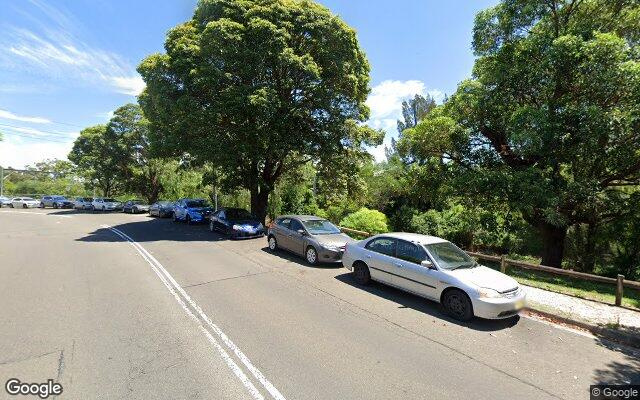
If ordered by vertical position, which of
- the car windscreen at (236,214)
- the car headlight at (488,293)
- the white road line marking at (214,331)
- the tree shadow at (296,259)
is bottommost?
the white road line marking at (214,331)

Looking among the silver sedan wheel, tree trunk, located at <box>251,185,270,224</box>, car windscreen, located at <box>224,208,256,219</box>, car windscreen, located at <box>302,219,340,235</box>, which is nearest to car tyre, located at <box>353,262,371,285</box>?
the silver sedan wheel

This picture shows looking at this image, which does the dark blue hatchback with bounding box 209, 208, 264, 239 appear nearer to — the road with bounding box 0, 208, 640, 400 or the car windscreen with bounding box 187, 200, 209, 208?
the car windscreen with bounding box 187, 200, 209, 208

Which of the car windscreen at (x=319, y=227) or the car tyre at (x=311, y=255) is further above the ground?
the car windscreen at (x=319, y=227)

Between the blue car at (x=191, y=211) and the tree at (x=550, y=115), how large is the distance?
1388 centimetres

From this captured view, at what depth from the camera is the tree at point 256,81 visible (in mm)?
15562

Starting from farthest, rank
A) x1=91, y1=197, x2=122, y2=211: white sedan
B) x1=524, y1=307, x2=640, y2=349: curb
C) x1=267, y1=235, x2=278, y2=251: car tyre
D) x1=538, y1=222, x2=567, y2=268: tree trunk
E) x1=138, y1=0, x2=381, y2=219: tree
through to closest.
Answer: x1=91, y1=197, x2=122, y2=211: white sedan < x1=138, y1=0, x2=381, y2=219: tree < x1=538, y1=222, x2=567, y2=268: tree trunk < x1=267, y1=235, x2=278, y2=251: car tyre < x1=524, y1=307, x2=640, y2=349: curb

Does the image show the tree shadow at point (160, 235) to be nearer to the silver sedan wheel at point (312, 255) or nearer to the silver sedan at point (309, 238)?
the silver sedan at point (309, 238)

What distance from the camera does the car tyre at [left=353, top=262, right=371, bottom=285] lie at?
8500 millimetres

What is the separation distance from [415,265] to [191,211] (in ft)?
58.1

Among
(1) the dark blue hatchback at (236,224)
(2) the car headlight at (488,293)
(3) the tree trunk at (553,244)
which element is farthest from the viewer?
(1) the dark blue hatchback at (236,224)

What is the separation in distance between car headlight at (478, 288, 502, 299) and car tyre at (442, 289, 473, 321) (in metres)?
0.28

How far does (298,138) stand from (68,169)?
62.4m

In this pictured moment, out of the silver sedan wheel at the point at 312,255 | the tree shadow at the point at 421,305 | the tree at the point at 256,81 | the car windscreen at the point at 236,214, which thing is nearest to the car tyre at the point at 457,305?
the tree shadow at the point at 421,305

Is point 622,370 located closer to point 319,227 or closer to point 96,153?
point 319,227
